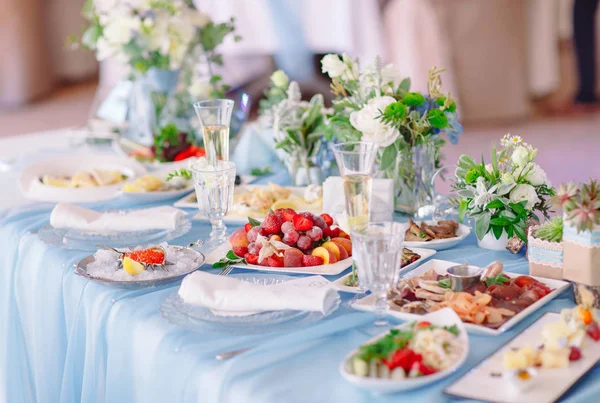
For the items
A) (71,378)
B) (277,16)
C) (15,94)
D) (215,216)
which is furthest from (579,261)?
(15,94)

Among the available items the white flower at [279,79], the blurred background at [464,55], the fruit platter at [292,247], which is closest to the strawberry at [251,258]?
the fruit platter at [292,247]

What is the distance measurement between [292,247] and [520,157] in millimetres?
495

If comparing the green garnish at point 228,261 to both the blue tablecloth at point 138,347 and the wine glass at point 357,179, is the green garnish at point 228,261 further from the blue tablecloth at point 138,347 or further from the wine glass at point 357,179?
the wine glass at point 357,179

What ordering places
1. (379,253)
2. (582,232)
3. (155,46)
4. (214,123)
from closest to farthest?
1. (379,253)
2. (582,232)
3. (214,123)
4. (155,46)

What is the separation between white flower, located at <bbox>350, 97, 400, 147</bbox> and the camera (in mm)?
1812

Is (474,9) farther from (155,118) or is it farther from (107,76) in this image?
(155,118)

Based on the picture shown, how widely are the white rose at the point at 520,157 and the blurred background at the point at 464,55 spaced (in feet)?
11.8

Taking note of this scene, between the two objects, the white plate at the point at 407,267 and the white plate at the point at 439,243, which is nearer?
the white plate at the point at 407,267

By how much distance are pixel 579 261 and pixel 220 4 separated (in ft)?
14.3

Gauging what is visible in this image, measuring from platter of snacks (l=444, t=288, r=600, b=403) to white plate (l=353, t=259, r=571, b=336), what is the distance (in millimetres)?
40

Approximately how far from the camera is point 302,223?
5.25ft

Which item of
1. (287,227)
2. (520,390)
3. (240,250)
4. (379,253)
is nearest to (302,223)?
(287,227)

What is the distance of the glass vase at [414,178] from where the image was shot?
1.91m

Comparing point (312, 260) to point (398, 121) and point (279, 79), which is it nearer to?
point (398, 121)
